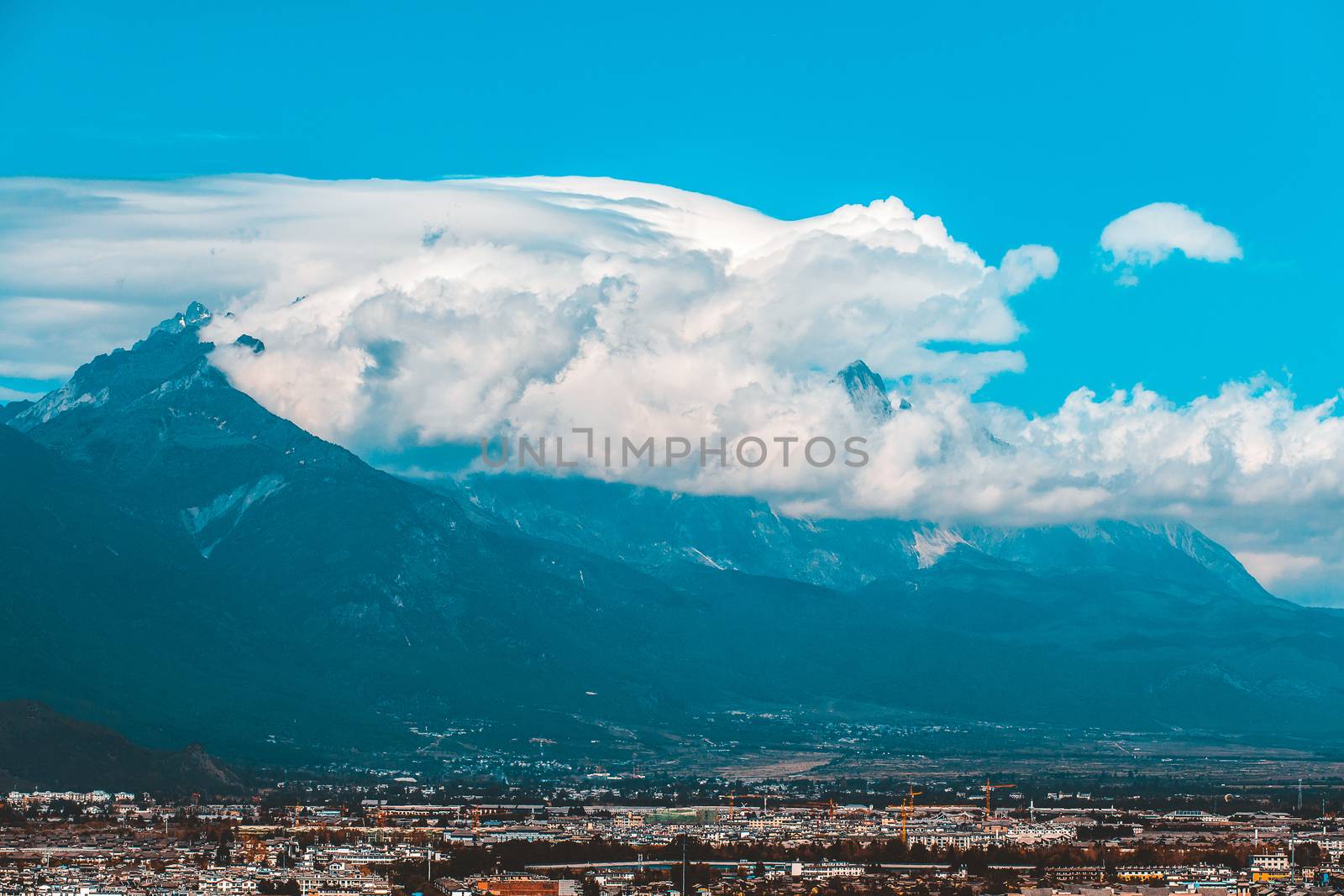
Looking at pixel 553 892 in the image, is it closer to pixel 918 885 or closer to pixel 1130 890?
pixel 918 885

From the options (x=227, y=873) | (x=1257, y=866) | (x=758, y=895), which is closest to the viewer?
(x=758, y=895)

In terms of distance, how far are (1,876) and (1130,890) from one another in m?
83.6

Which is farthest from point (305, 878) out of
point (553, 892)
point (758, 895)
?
point (758, 895)

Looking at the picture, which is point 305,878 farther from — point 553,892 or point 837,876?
point 837,876

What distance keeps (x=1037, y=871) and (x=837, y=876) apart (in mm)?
16776

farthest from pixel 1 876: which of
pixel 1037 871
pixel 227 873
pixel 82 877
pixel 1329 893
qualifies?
pixel 1329 893

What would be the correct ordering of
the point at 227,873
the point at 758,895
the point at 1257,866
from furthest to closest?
the point at 1257,866
the point at 227,873
the point at 758,895

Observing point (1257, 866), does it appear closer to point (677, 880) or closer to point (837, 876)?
point (837, 876)

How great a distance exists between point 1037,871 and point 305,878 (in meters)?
59.0

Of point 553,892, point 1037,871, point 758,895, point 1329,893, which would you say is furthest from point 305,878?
point 1329,893

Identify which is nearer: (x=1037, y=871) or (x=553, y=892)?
(x=553, y=892)

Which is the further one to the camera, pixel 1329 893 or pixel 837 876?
pixel 837 876

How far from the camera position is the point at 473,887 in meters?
176

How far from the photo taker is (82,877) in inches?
6909
